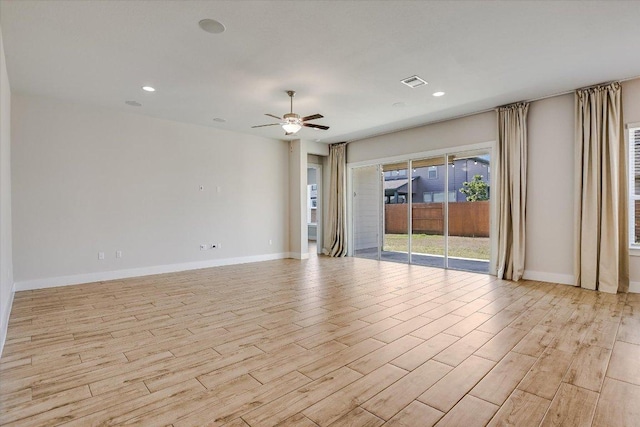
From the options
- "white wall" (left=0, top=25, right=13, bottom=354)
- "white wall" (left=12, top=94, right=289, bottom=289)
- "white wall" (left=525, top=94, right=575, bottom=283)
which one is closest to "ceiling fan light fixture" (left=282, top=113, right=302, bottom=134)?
"white wall" (left=12, top=94, right=289, bottom=289)

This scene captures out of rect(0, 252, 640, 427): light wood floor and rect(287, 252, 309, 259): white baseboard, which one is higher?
rect(287, 252, 309, 259): white baseboard

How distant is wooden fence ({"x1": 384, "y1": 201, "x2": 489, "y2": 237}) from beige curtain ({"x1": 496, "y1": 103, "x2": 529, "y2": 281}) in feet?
1.65

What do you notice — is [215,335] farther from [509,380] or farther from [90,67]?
[90,67]

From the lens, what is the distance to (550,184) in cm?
506

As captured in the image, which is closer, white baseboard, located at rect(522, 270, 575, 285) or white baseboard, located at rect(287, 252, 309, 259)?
white baseboard, located at rect(522, 270, 575, 285)

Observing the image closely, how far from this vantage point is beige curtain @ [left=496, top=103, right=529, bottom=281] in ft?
17.2

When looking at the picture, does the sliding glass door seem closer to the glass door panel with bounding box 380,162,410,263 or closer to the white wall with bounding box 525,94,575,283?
the glass door panel with bounding box 380,162,410,263

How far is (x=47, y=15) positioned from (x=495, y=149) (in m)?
6.24

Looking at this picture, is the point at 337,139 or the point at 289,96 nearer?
the point at 289,96

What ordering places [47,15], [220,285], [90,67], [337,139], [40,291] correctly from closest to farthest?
[47,15] → [90,67] → [40,291] → [220,285] → [337,139]

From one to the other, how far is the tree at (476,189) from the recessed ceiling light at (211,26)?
5075 mm

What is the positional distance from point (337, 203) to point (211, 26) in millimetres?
5733

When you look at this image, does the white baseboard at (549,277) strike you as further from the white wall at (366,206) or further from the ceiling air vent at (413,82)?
the ceiling air vent at (413,82)

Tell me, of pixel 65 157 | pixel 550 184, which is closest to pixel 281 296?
pixel 65 157
